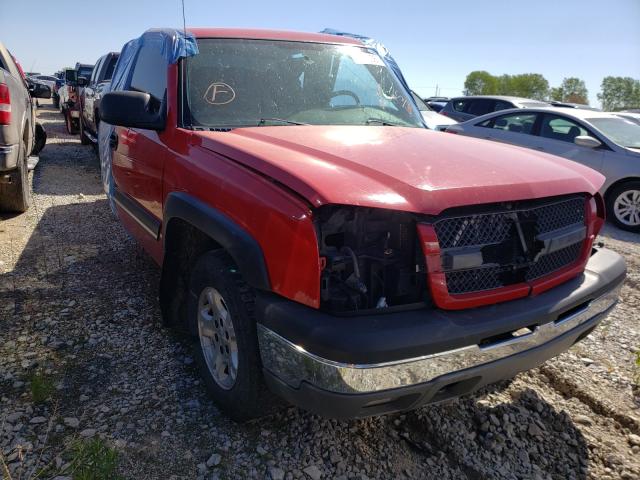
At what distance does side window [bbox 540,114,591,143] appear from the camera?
301 inches

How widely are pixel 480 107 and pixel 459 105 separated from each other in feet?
2.40

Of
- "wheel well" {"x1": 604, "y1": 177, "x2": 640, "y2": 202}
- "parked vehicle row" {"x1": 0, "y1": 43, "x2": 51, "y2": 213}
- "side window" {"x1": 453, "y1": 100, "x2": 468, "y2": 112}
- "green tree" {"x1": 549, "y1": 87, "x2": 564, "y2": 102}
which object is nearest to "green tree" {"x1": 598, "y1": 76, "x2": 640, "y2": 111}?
"green tree" {"x1": 549, "y1": 87, "x2": 564, "y2": 102}

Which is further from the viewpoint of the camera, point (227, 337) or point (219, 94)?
point (219, 94)

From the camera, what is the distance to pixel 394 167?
7.17ft

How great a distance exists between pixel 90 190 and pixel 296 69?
536cm

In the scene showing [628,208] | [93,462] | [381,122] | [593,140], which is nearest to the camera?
[93,462]

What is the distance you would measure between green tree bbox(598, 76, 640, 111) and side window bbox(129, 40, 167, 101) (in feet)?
264

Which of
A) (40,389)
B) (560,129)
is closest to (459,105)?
(560,129)

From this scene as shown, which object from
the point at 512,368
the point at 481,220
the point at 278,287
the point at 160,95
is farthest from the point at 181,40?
the point at 512,368

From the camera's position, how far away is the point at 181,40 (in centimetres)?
313

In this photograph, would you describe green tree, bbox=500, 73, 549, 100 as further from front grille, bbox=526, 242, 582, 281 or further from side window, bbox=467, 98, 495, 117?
front grille, bbox=526, 242, 582, 281

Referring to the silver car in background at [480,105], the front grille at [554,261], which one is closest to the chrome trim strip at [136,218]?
the front grille at [554,261]

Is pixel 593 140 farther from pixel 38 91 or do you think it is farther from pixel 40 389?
pixel 38 91

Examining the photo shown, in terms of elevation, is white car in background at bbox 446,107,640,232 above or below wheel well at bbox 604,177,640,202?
above
